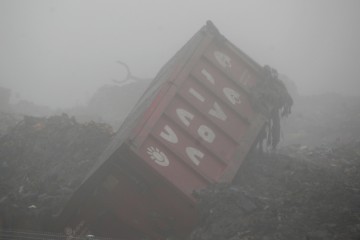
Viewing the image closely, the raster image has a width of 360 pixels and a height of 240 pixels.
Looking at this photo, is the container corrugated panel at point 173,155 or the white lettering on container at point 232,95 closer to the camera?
the container corrugated panel at point 173,155

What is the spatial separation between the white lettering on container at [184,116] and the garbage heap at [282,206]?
79 cm

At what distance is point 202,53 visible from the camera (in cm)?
438

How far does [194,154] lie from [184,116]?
45 centimetres

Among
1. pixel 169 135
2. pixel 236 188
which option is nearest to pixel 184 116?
pixel 169 135

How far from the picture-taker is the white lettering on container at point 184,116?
3939 mm

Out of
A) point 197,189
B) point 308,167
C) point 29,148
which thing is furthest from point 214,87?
point 29,148

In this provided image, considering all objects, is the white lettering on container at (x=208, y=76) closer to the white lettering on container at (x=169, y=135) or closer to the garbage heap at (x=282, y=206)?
the white lettering on container at (x=169, y=135)

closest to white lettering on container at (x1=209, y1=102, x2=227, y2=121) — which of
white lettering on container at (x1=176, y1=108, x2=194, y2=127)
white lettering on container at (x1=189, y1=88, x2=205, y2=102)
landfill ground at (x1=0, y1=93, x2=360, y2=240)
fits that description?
white lettering on container at (x1=189, y1=88, x2=205, y2=102)

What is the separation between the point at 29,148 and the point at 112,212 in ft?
10.8

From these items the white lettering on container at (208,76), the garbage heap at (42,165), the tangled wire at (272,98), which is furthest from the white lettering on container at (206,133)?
the garbage heap at (42,165)

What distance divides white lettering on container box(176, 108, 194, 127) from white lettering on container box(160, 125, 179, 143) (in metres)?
0.20

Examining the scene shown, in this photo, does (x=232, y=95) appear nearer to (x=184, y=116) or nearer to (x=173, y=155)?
(x=184, y=116)

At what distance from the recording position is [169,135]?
381 centimetres

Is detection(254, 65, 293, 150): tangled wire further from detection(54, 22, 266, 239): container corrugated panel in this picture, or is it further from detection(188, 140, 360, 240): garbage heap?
detection(188, 140, 360, 240): garbage heap
